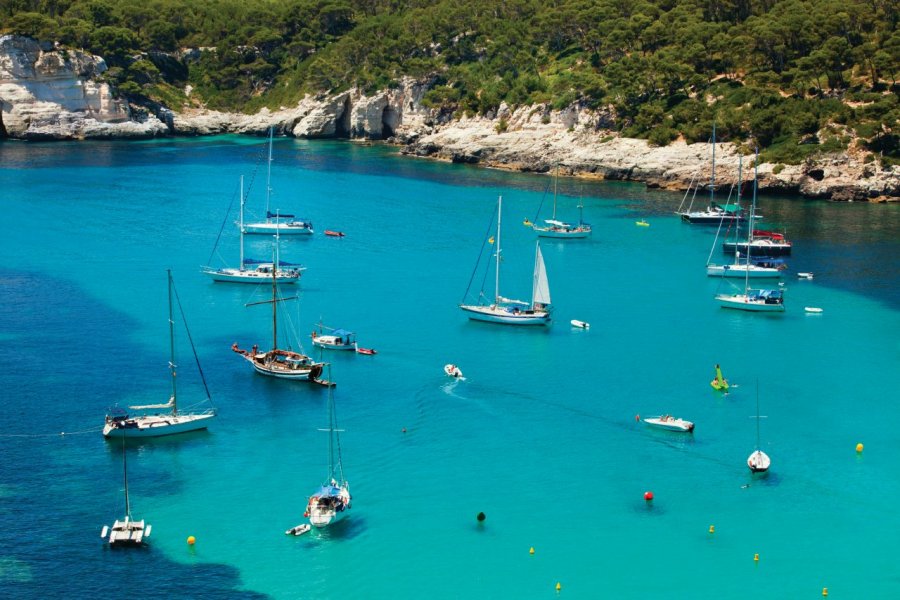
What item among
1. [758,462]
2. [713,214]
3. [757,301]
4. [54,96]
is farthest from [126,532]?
[54,96]

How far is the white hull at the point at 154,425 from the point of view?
5322 centimetres

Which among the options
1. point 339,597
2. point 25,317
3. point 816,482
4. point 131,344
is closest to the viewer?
point 339,597

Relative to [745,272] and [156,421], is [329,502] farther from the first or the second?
[745,272]

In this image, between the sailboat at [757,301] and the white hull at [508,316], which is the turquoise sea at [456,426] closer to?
the white hull at [508,316]

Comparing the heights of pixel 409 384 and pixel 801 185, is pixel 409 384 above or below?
below

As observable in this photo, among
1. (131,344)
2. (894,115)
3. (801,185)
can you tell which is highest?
(894,115)

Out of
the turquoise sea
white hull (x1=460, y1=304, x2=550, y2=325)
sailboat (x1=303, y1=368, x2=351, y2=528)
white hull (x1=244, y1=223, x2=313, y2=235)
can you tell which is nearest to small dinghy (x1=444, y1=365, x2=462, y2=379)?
the turquoise sea

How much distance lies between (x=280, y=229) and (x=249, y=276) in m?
18.9

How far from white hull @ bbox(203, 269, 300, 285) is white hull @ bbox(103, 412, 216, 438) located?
88.4ft

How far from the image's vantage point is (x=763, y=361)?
67.2 meters

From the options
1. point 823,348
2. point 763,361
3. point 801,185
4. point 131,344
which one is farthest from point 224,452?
point 801,185

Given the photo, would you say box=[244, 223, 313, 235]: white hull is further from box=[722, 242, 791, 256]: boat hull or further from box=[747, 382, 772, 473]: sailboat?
box=[747, 382, 772, 473]: sailboat

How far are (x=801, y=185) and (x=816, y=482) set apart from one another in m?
72.7

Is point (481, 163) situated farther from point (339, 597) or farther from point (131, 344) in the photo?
point (339, 597)
